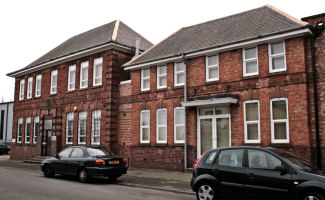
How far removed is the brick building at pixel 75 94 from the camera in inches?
840

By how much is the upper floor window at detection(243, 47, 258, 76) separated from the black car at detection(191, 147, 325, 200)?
754cm

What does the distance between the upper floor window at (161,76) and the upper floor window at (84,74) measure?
21.9 feet

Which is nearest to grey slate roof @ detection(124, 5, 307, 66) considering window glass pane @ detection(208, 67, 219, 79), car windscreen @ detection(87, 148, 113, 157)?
window glass pane @ detection(208, 67, 219, 79)

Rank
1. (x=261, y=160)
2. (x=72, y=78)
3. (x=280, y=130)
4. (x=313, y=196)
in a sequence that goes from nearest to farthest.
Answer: (x=313, y=196), (x=261, y=160), (x=280, y=130), (x=72, y=78)

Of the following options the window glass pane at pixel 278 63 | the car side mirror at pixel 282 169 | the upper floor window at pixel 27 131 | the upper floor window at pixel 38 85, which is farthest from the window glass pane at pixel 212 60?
the upper floor window at pixel 27 131

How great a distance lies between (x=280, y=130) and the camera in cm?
1397

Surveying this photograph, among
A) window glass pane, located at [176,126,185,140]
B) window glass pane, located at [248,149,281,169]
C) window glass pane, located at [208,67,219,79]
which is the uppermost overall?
window glass pane, located at [208,67,219,79]

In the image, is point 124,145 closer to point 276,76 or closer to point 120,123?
point 120,123

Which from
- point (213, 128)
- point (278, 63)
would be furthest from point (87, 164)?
point (278, 63)

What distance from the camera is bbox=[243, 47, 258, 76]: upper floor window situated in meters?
15.2

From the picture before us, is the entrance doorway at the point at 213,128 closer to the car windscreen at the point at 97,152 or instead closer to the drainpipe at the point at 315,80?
the drainpipe at the point at 315,80

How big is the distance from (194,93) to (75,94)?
412 inches

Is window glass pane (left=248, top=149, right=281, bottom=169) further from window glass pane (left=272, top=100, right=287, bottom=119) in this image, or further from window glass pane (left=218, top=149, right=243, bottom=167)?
window glass pane (left=272, top=100, right=287, bottom=119)

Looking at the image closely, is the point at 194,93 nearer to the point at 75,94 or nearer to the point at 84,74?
the point at 84,74
